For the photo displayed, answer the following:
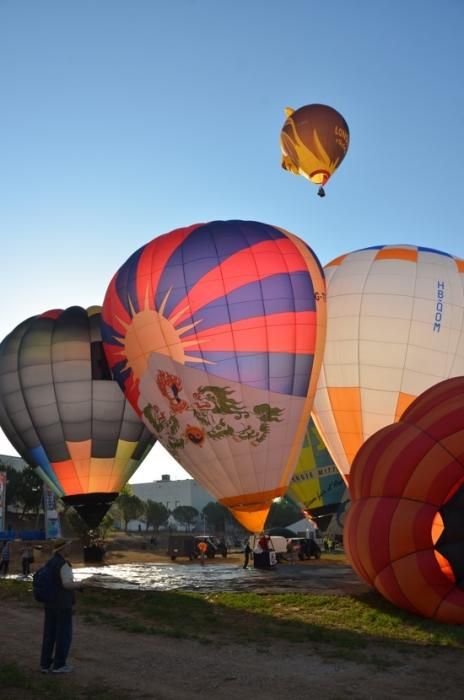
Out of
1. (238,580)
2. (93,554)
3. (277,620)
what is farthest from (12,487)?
(277,620)

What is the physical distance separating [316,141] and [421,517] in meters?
22.5

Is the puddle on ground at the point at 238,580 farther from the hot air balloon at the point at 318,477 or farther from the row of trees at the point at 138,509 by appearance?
the row of trees at the point at 138,509

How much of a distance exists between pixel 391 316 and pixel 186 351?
8.20 meters

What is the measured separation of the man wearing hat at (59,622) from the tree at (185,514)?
103 m

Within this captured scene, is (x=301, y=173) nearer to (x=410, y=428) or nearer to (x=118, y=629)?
(x=410, y=428)

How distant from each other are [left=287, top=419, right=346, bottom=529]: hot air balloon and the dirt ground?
23.5m

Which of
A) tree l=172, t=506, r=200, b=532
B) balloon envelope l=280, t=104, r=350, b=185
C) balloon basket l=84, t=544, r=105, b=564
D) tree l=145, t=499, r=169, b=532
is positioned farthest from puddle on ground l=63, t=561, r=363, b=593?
tree l=172, t=506, r=200, b=532

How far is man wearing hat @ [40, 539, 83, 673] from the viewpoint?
22.6 feet

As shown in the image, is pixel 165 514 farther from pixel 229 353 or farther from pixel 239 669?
pixel 239 669

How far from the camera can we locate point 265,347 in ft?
62.3

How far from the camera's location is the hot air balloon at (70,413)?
84.3 ft

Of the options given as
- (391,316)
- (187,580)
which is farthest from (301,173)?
(187,580)

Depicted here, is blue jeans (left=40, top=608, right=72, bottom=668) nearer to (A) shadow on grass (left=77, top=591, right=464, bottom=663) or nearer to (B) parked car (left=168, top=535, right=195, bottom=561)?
(A) shadow on grass (left=77, top=591, right=464, bottom=663)

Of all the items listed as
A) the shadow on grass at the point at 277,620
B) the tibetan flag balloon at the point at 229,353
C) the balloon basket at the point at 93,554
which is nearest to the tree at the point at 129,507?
the balloon basket at the point at 93,554
